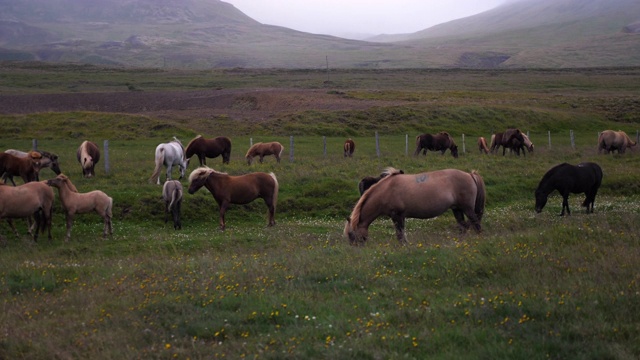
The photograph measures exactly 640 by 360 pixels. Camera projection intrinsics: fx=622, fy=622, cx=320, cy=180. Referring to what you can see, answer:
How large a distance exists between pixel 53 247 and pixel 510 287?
12.0m

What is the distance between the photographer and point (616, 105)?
59.8 meters

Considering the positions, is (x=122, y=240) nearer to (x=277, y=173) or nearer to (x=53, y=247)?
(x=53, y=247)

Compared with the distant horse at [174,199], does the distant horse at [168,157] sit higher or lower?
higher

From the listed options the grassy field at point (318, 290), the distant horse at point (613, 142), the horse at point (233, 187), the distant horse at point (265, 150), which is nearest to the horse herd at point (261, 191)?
the horse at point (233, 187)

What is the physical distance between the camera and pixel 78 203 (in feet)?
56.7

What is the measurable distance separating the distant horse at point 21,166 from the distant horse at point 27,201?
4689mm

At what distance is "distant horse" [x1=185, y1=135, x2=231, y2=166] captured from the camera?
95.6 ft

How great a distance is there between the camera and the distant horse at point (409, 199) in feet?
43.7

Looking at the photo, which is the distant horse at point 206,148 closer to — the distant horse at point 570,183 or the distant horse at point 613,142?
the distant horse at point 570,183

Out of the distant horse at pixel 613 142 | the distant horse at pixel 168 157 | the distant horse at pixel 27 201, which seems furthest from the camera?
the distant horse at pixel 613 142

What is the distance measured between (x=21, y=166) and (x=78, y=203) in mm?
5041

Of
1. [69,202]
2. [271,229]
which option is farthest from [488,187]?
[69,202]

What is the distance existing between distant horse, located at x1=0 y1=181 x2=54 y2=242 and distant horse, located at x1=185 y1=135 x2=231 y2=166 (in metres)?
12.5

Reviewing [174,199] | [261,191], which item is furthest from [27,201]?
[261,191]
